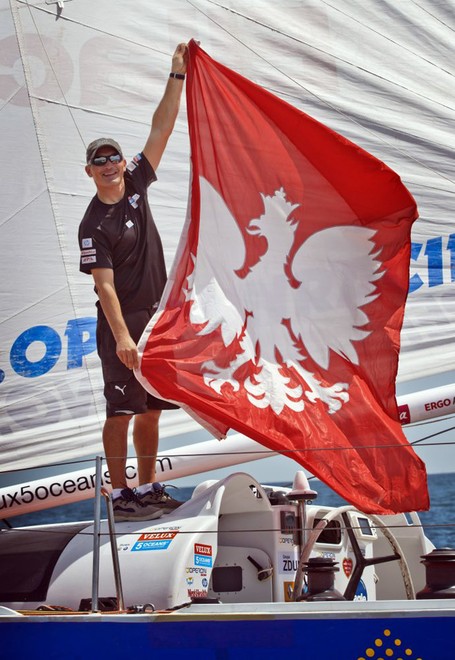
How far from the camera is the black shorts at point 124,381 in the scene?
5379 millimetres

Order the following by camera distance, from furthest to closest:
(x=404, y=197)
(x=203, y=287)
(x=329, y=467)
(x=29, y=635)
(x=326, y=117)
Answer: (x=326, y=117) < (x=404, y=197) < (x=203, y=287) < (x=329, y=467) < (x=29, y=635)

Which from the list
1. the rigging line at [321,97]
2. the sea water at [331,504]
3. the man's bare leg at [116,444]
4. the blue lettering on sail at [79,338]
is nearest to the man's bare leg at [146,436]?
the man's bare leg at [116,444]

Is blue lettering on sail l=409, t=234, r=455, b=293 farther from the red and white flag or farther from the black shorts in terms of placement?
the black shorts

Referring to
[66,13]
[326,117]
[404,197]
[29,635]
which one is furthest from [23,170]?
[29,635]

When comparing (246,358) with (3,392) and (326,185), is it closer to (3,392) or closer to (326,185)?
(326,185)

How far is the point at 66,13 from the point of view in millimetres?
6527

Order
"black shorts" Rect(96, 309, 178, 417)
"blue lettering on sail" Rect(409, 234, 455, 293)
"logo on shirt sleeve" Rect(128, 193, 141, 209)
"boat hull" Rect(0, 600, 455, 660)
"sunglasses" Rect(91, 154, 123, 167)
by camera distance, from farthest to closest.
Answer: "blue lettering on sail" Rect(409, 234, 455, 293) < "logo on shirt sleeve" Rect(128, 193, 141, 209) < "sunglasses" Rect(91, 154, 123, 167) < "black shorts" Rect(96, 309, 178, 417) < "boat hull" Rect(0, 600, 455, 660)

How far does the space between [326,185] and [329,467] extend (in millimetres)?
1492

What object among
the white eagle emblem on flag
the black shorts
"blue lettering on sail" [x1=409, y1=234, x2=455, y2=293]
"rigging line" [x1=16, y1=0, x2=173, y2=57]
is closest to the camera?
the white eagle emblem on flag

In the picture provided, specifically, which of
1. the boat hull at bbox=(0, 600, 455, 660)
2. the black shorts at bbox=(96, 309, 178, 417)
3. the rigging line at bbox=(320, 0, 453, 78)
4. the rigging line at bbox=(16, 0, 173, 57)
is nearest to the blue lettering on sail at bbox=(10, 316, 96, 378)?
the black shorts at bbox=(96, 309, 178, 417)

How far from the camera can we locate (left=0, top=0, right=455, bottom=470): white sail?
627cm

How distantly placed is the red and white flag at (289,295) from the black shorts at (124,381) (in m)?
0.38

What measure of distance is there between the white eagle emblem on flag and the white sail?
2.26ft

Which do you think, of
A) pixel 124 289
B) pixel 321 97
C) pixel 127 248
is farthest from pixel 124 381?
pixel 321 97
